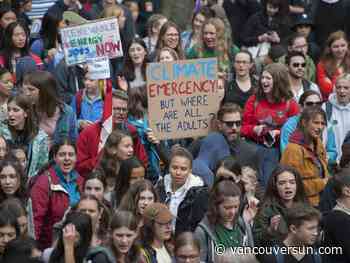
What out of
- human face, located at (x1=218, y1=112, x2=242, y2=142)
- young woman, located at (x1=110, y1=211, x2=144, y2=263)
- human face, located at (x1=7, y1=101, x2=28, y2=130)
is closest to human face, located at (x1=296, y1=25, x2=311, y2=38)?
human face, located at (x1=218, y1=112, x2=242, y2=142)

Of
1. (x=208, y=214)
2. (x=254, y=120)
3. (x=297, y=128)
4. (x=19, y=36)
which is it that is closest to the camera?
(x=208, y=214)

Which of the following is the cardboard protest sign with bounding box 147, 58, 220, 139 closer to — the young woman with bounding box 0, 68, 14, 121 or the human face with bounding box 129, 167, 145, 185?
the human face with bounding box 129, 167, 145, 185

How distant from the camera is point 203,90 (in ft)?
47.7

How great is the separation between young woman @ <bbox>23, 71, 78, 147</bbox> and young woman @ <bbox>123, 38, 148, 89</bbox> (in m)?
1.89

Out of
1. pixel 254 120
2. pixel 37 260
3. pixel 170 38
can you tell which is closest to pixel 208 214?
pixel 37 260

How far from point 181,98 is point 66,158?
190cm

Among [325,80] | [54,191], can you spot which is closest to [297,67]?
[325,80]

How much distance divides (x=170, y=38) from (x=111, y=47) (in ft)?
5.33

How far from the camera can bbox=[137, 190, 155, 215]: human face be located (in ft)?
40.4

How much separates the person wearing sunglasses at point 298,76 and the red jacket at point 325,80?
587mm

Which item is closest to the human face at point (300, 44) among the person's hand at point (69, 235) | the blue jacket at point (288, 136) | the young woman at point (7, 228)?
the blue jacket at point (288, 136)

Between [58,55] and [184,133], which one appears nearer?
[184,133]

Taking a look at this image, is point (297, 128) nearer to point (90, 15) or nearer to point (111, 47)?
point (111, 47)

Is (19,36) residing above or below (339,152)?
above
